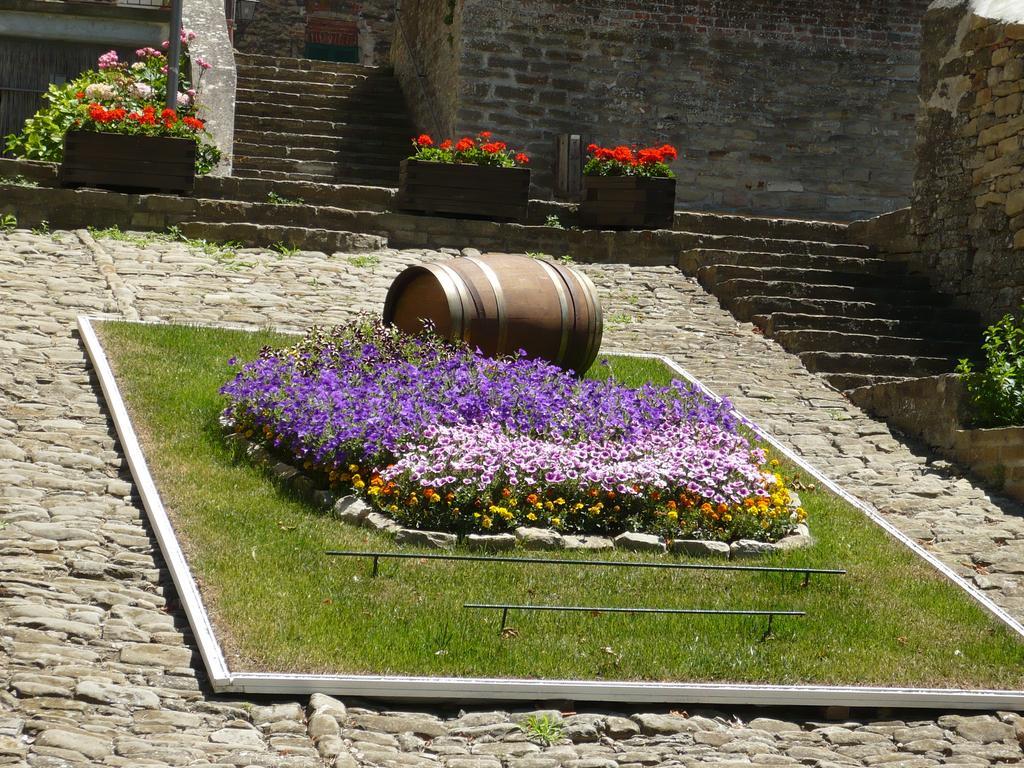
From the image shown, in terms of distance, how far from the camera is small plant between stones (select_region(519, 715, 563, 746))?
18.5ft

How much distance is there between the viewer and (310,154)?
59.2 ft

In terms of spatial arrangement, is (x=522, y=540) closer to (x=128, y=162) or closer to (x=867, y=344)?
(x=867, y=344)

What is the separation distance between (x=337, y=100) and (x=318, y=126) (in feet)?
3.41

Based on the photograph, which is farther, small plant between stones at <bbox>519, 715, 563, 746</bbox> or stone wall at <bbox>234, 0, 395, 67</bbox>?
stone wall at <bbox>234, 0, 395, 67</bbox>

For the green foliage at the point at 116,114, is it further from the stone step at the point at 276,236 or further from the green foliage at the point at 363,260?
the green foliage at the point at 363,260

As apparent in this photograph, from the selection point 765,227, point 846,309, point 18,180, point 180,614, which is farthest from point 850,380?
point 18,180

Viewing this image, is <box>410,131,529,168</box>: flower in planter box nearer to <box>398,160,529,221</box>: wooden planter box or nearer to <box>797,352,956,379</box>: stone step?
<box>398,160,529,221</box>: wooden planter box

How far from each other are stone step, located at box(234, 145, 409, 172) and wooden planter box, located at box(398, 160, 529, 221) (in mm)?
3684

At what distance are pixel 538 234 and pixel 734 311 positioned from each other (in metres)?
2.29

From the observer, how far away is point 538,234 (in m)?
14.4

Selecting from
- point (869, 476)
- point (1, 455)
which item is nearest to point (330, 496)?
point (1, 455)

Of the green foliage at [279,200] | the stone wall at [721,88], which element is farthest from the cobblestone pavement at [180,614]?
the stone wall at [721,88]

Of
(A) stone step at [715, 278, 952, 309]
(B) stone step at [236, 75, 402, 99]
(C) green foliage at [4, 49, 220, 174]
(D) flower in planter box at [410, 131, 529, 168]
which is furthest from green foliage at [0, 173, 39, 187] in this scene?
(A) stone step at [715, 278, 952, 309]

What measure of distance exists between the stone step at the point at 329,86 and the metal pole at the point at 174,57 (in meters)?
3.40
